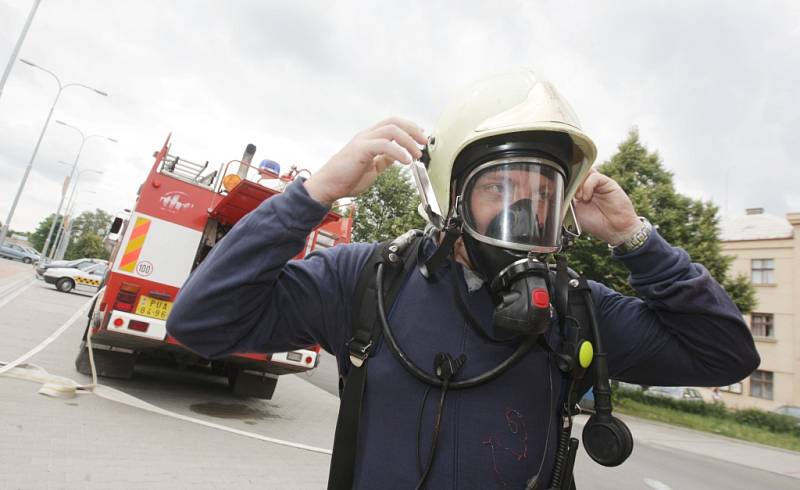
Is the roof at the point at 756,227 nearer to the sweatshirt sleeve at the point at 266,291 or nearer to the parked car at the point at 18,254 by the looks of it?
the sweatshirt sleeve at the point at 266,291

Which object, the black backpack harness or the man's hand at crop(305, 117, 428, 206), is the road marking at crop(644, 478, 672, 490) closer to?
the black backpack harness

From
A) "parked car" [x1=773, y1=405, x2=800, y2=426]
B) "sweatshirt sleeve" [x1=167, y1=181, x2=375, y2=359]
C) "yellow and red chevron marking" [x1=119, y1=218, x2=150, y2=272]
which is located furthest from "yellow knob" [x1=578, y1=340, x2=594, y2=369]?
"parked car" [x1=773, y1=405, x2=800, y2=426]

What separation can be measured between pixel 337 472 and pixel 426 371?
404 millimetres

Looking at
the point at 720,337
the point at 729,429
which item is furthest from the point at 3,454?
the point at 729,429

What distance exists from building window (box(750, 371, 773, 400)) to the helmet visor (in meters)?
34.6

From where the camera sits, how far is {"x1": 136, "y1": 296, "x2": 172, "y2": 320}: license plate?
5665 mm

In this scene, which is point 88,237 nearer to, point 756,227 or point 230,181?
point 230,181

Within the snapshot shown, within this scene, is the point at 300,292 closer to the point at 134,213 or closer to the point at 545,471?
the point at 545,471

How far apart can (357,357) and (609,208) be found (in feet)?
3.62

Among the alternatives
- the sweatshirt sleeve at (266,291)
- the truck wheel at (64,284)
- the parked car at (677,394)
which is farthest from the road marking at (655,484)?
the parked car at (677,394)

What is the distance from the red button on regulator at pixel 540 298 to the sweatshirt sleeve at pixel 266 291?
60 cm

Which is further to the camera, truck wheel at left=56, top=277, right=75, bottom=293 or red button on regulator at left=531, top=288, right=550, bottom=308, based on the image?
truck wheel at left=56, top=277, right=75, bottom=293

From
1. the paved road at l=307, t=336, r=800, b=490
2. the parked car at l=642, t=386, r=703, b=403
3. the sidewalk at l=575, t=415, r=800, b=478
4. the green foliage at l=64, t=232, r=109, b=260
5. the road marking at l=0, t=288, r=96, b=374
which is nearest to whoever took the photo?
the road marking at l=0, t=288, r=96, b=374

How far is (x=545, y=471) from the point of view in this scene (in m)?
1.43
